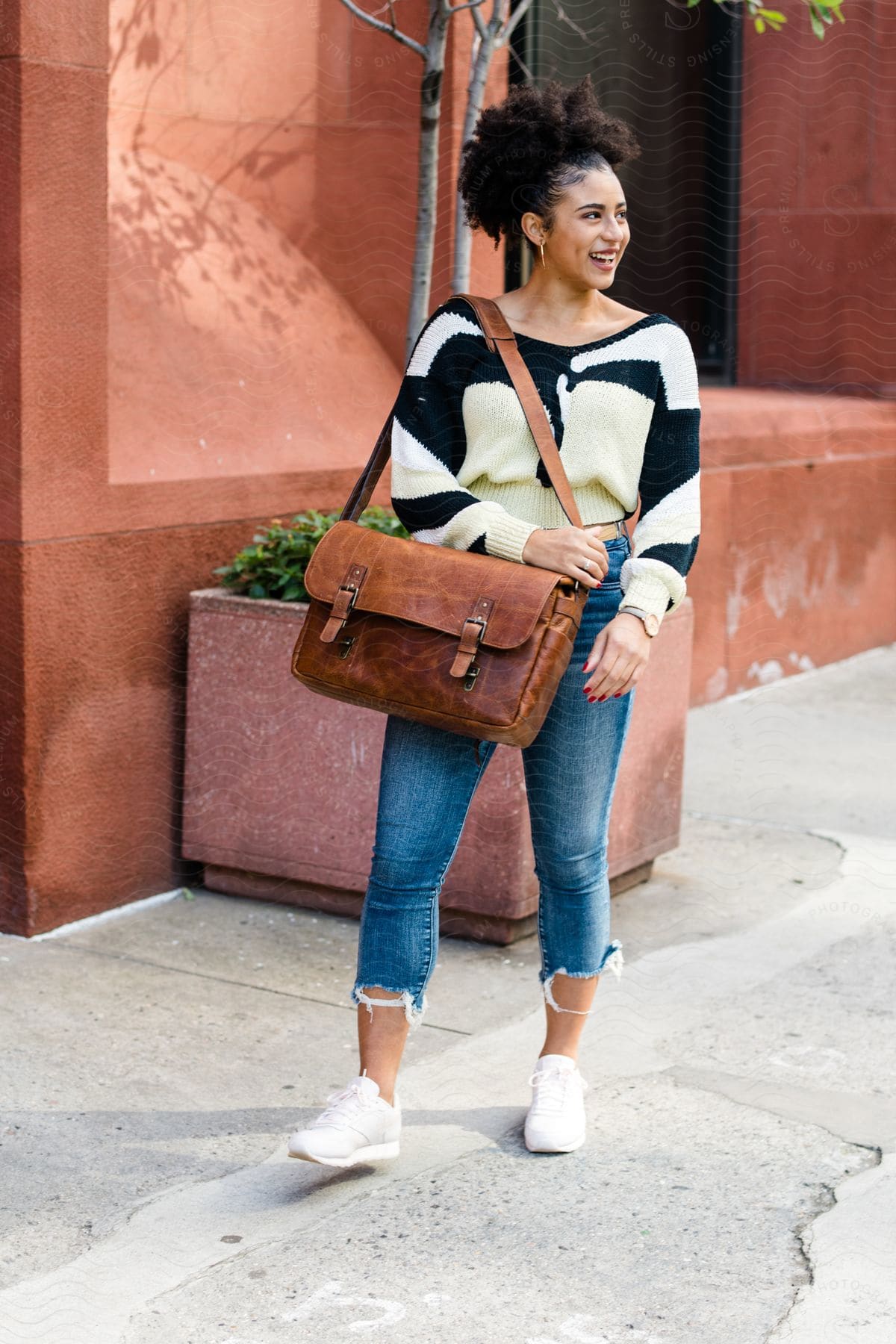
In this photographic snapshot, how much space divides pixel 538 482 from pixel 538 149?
581 millimetres

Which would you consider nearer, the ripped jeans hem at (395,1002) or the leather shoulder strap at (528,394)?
the leather shoulder strap at (528,394)

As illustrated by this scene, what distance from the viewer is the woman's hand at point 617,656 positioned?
9.53ft

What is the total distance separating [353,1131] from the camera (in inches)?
119

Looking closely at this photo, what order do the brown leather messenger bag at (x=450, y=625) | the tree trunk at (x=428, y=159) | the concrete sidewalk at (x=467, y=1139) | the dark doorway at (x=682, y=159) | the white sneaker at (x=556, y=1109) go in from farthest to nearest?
the dark doorway at (x=682, y=159) → the tree trunk at (x=428, y=159) → the white sneaker at (x=556, y=1109) → the brown leather messenger bag at (x=450, y=625) → the concrete sidewalk at (x=467, y=1139)

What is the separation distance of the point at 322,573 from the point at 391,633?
0.18m

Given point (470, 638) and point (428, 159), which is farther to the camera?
point (428, 159)

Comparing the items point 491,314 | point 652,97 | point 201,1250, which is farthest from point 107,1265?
point 652,97

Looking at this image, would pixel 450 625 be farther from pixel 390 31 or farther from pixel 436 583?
pixel 390 31

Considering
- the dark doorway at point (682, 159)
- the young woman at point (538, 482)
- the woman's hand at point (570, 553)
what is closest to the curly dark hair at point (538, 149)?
the young woman at point (538, 482)

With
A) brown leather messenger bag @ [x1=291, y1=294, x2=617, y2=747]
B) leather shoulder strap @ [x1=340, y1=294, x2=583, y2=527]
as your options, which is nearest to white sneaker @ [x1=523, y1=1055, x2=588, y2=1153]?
brown leather messenger bag @ [x1=291, y1=294, x2=617, y2=747]

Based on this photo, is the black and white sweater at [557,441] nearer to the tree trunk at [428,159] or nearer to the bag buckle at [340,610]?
the bag buckle at [340,610]

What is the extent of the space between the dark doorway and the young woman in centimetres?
511

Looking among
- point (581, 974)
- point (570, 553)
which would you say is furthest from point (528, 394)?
point (581, 974)

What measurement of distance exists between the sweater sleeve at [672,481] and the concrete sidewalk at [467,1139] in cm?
105
